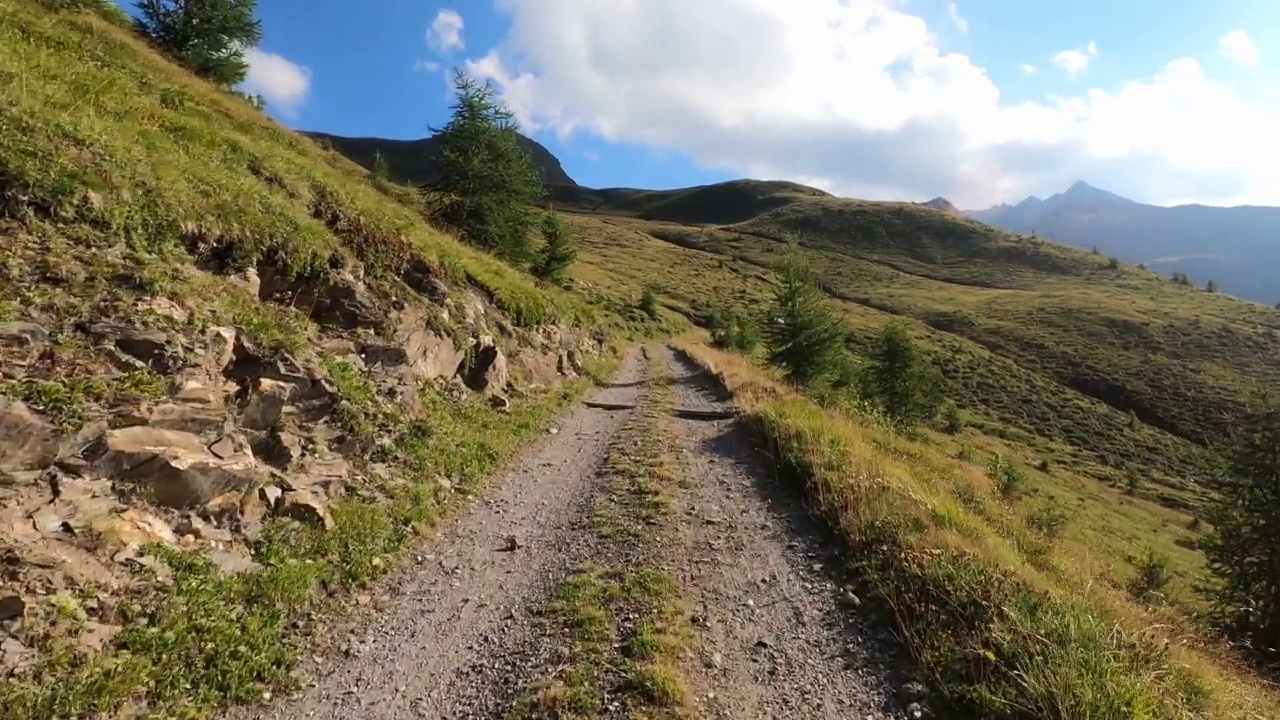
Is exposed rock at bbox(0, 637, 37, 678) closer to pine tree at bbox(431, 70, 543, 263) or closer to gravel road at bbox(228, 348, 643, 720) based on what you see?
gravel road at bbox(228, 348, 643, 720)

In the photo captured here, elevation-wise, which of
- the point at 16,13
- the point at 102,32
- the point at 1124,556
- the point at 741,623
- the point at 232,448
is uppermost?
the point at 102,32

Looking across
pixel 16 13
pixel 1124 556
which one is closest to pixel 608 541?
pixel 16 13

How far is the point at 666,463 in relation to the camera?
1157 centimetres

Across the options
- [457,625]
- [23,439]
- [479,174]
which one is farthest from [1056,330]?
[23,439]

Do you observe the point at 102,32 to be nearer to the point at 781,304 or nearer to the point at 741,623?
the point at 741,623

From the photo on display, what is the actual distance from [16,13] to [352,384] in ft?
37.7

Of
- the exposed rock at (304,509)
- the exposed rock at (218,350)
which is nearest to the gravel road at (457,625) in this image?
the exposed rock at (304,509)

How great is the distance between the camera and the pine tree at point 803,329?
32500mm

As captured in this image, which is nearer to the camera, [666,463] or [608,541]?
[608,541]

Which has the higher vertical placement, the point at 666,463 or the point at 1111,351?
the point at 666,463

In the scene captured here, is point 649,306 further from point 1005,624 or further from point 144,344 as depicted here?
point 1005,624

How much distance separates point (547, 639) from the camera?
572cm

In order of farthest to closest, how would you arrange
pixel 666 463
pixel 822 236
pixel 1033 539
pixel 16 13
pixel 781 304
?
pixel 822 236
pixel 781 304
pixel 16 13
pixel 666 463
pixel 1033 539

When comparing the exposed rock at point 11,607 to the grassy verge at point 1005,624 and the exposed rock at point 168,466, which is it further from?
the grassy verge at point 1005,624
